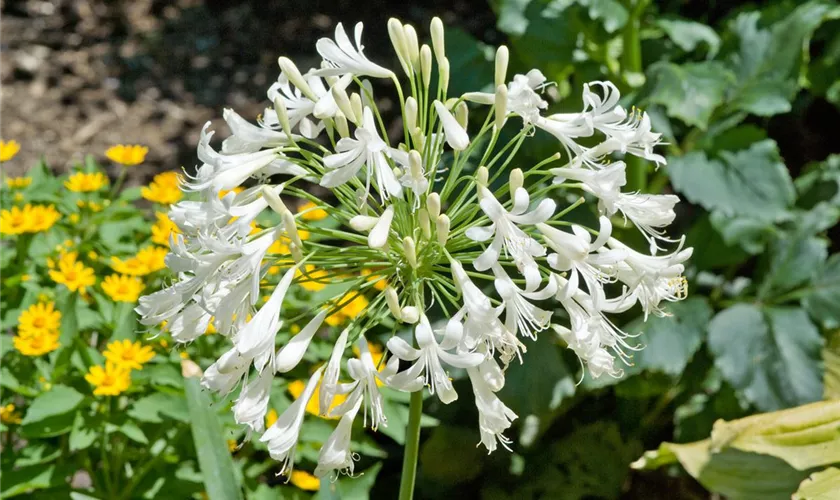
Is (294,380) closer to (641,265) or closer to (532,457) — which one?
(532,457)

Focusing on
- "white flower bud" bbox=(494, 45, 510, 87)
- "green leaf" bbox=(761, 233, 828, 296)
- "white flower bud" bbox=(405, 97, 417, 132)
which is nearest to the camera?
"white flower bud" bbox=(405, 97, 417, 132)

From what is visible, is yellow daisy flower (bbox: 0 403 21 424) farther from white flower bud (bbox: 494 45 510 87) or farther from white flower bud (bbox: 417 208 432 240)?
white flower bud (bbox: 494 45 510 87)

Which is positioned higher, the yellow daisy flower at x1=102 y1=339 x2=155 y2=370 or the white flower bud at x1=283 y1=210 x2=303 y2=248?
the white flower bud at x1=283 y1=210 x2=303 y2=248

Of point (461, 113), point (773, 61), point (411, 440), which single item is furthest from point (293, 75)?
point (773, 61)

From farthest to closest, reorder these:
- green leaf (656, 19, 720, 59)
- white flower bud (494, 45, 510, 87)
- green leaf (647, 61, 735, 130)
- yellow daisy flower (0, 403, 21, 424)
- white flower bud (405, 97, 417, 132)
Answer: green leaf (656, 19, 720, 59) < green leaf (647, 61, 735, 130) < yellow daisy flower (0, 403, 21, 424) < white flower bud (494, 45, 510, 87) < white flower bud (405, 97, 417, 132)

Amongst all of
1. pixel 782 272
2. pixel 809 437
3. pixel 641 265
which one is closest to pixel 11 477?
pixel 641 265

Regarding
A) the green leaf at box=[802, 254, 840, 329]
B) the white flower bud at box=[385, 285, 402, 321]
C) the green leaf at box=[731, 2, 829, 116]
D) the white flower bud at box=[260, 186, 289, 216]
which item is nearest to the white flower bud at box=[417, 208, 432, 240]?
the white flower bud at box=[385, 285, 402, 321]

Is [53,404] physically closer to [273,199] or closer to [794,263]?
[273,199]

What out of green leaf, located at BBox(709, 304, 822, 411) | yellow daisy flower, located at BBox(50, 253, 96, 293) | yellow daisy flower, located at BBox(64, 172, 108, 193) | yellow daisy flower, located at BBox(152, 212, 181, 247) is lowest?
green leaf, located at BBox(709, 304, 822, 411)

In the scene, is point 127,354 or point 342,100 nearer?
point 342,100
